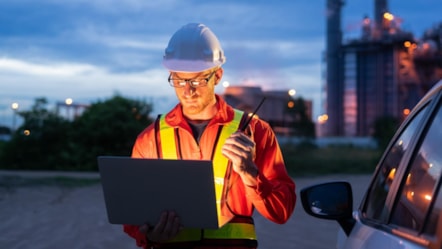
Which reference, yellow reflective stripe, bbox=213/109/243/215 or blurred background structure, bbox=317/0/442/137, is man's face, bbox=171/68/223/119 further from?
blurred background structure, bbox=317/0/442/137

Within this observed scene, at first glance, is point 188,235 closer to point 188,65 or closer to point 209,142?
point 209,142

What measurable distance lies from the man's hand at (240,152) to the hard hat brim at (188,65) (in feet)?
1.68

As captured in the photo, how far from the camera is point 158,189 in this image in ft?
10.4

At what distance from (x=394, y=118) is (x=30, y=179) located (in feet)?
106

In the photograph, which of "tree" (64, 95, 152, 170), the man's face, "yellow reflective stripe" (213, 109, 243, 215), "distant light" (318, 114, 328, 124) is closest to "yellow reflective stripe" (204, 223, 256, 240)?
"yellow reflective stripe" (213, 109, 243, 215)

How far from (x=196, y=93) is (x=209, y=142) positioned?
0.25 meters

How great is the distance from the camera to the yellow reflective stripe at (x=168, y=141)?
3.75 m

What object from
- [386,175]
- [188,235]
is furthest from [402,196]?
[188,235]

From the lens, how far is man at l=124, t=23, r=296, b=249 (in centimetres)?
361

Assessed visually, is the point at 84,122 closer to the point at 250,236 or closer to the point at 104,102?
the point at 104,102

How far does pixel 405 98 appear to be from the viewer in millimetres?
52000

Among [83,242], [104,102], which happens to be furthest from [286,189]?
[104,102]

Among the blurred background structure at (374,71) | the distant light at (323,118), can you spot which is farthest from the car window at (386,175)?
the distant light at (323,118)

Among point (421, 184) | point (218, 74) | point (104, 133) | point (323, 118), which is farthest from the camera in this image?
point (323, 118)
